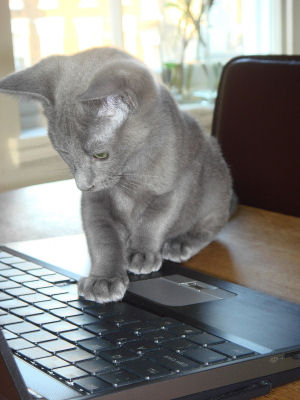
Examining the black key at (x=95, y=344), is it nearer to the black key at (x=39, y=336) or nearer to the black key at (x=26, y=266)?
the black key at (x=39, y=336)

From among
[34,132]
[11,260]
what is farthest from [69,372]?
[34,132]

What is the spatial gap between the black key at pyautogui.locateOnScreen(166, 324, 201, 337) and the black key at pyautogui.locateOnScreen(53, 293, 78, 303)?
0.57 ft

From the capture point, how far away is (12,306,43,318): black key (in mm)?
806

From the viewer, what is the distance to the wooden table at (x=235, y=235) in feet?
3.30

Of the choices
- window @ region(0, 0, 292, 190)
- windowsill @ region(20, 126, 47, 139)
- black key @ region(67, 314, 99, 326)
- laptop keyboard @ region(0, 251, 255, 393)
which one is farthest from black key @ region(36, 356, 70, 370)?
windowsill @ region(20, 126, 47, 139)

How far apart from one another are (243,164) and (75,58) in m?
0.48

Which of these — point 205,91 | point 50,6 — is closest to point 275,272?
point 50,6

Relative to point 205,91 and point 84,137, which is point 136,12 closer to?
point 205,91

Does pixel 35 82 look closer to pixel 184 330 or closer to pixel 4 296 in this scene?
pixel 4 296

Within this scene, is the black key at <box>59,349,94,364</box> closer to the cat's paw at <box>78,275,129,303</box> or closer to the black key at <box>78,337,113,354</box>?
the black key at <box>78,337,113,354</box>

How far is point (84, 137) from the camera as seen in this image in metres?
1.05

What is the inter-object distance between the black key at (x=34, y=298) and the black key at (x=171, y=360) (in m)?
0.23

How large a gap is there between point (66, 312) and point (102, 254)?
0.24 metres

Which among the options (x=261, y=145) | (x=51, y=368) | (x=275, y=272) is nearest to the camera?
(x=51, y=368)
